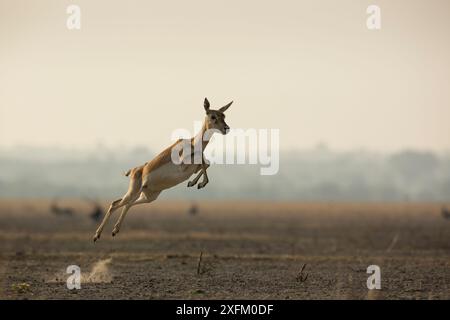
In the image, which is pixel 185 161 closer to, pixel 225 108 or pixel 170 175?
pixel 170 175

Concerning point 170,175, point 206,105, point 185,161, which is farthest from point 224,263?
point 206,105

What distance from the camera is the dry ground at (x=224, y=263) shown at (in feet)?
58.3

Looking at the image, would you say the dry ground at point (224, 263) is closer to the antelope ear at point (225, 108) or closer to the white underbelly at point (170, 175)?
the white underbelly at point (170, 175)

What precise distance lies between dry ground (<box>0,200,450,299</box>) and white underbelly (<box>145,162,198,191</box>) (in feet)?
7.50

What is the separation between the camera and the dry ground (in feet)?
58.3

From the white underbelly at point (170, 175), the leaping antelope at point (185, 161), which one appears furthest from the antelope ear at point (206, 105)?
the white underbelly at point (170, 175)

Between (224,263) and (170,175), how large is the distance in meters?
9.50

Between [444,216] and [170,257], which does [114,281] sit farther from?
[444,216]

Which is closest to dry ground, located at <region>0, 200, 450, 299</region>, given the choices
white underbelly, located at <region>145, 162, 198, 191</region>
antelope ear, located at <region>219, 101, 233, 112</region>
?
white underbelly, located at <region>145, 162, 198, 191</region>

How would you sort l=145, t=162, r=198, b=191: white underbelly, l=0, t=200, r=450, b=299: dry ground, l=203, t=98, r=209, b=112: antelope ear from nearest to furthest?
l=145, t=162, r=198, b=191: white underbelly, l=203, t=98, r=209, b=112: antelope ear, l=0, t=200, r=450, b=299: dry ground

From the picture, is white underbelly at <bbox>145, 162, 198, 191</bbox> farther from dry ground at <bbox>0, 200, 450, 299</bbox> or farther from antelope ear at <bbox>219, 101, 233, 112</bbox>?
dry ground at <bbox>0, 200, 450, 299</bbox>

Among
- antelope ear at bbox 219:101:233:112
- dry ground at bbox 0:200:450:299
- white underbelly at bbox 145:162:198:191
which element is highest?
antelope ear at bbox 219:101:233:112
